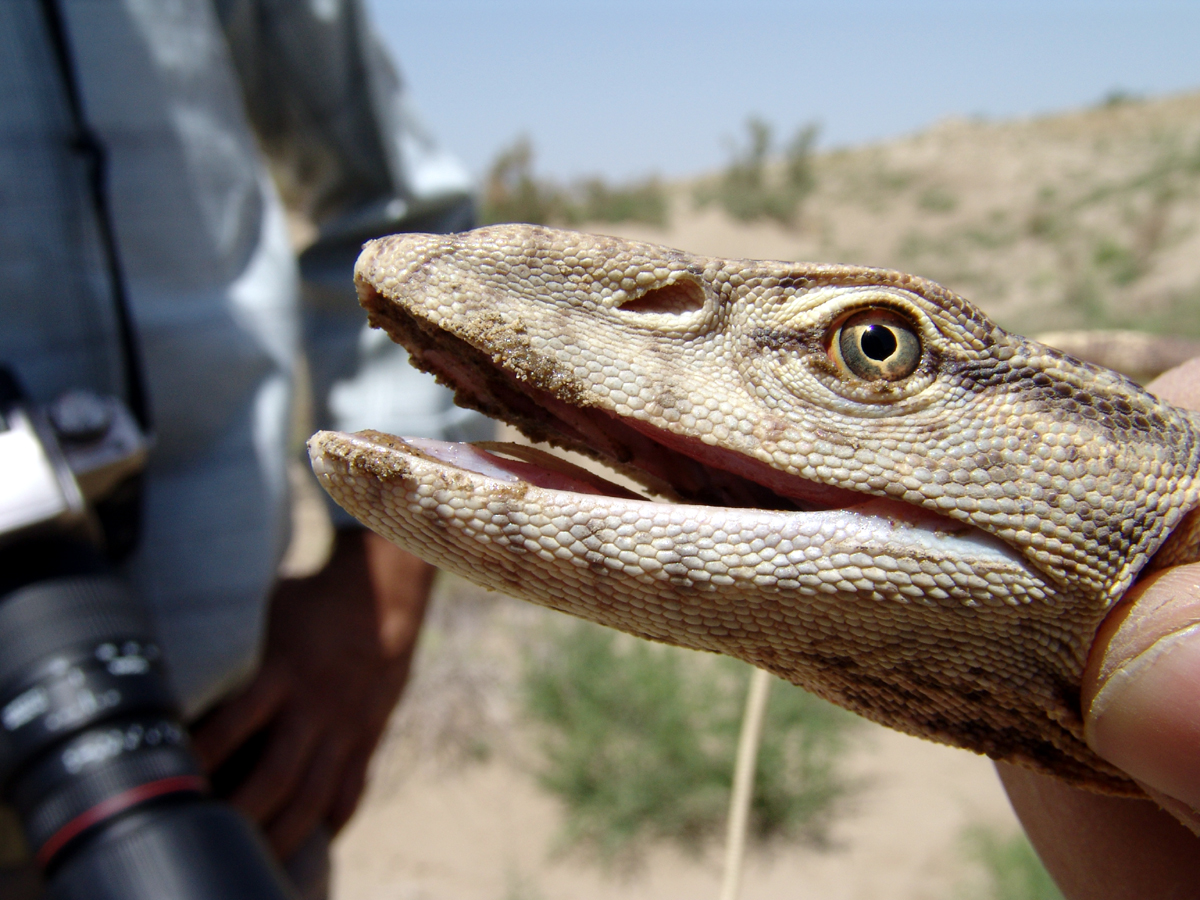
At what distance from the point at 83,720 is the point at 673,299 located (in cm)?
135

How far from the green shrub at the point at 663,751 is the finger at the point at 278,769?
9.26ft

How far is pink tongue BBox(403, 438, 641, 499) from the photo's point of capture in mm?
1104

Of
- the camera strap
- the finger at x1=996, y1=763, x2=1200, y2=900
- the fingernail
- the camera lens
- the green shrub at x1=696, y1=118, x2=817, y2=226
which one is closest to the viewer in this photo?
the fingernail

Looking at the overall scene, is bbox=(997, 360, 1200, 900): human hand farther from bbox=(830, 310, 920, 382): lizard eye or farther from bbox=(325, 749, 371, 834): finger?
bbox=(325, 749, 371, 834): finger

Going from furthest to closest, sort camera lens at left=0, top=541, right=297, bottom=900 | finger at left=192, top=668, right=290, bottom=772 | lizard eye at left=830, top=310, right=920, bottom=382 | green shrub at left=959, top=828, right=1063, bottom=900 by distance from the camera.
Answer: green shrub at left=959, top=828, right=1063, bottom=900 → finger at left=192, top=668, right=290, bottom=772 → camera lens at left=0, top=541, right=297, bottom=900 → lizard eye at left=830, top=310, right=920, bottom=382

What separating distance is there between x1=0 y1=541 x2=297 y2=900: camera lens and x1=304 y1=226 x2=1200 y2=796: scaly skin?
2.64 ft

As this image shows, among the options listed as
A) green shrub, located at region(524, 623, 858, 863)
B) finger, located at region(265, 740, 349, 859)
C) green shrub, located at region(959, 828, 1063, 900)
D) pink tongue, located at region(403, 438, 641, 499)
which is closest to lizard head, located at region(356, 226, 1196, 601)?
pink tongue, located at region(403, 438, 641, 499)

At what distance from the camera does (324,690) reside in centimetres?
271

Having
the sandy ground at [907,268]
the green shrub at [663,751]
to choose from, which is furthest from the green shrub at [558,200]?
the green shrub at [663,751]

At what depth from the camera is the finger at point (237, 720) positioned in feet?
7.45

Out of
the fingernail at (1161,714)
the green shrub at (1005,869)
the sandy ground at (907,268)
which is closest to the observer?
the fingernail at (1161,714)

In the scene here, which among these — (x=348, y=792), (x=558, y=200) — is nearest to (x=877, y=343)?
(x=348, y=792)

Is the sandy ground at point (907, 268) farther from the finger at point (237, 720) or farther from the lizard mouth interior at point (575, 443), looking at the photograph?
the lizard mouth interior at point (575, 443)

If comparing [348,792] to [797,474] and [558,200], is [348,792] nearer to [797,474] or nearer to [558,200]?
[797,474]
